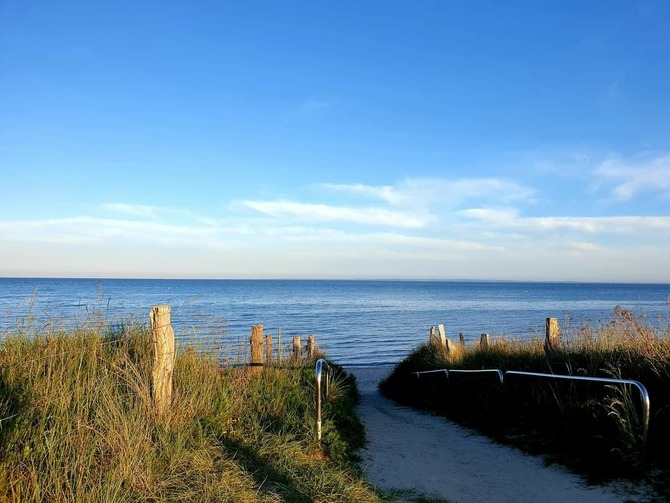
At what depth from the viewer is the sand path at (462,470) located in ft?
19.5

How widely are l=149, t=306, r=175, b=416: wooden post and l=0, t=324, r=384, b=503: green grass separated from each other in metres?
0.11

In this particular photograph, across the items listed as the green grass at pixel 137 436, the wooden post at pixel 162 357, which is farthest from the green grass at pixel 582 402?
the wooden post at pixel 162 357

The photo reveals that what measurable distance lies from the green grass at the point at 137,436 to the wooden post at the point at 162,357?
0.36ft

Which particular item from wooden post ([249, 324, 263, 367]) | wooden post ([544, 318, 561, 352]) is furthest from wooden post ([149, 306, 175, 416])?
wooden post ([544, 318, 561, 352])

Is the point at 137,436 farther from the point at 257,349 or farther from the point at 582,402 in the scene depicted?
the point at 582,402

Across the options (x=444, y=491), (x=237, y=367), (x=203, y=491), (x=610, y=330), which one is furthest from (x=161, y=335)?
(x=610, y=330)

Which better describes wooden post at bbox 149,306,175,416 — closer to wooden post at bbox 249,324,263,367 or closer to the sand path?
the sand path

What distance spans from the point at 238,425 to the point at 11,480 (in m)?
3.09

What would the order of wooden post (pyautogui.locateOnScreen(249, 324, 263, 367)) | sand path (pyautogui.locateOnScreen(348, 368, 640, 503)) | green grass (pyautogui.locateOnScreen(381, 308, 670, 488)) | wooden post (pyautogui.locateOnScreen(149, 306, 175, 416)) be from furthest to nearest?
wooden post (pyautogui.locateOnScreen(249, 324, 263, 367)), green grass (pyautogui.locateOnScreen(381, 308, 670, 488)), wooden post (pyautogui.locateOnScreen(149, 306, 175, 416)), sand path (pyautogui.locateOnScreen(348, 368, 640, 503))

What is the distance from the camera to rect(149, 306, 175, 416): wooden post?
6098 mm

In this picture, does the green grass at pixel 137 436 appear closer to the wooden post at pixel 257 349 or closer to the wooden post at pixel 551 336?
the wooden post at pixel 257 349

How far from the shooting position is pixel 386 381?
699 inches

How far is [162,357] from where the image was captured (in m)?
6.29

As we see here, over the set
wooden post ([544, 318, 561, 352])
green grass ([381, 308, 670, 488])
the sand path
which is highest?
wooden post ([544, 318, 561, 352])
